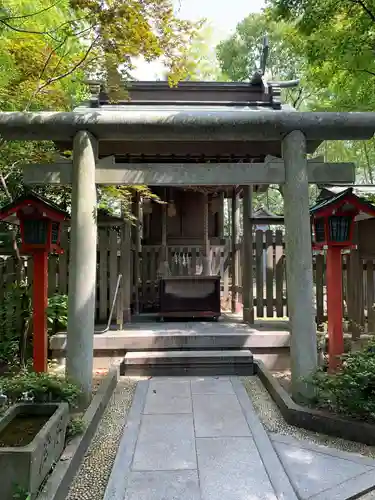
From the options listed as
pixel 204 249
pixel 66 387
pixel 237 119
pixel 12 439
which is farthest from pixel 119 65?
pixel 204 249

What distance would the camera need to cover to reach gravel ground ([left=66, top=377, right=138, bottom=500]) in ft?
9.73

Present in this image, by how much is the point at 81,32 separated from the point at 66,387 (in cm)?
405

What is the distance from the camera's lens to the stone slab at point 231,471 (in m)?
2.87

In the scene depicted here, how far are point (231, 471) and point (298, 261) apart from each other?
2.45m

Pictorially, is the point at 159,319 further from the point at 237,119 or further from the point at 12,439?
the point at 12,439

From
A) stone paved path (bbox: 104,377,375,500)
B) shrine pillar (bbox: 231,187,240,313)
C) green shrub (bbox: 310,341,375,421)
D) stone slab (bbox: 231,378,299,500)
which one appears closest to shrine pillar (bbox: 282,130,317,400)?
green shrub (bbox: 310,341,375,421)

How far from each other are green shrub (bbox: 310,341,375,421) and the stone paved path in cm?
47

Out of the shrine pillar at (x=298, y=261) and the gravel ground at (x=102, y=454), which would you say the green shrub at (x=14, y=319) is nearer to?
the gravel ground at (x=102, y=454)

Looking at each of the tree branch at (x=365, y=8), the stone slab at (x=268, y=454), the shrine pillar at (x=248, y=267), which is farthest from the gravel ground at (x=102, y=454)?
the tree branch at (x=365, y=8)

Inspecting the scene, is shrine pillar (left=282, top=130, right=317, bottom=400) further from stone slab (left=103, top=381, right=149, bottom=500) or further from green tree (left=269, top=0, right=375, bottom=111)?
green tree (left=269, top=0, right=375, bottom=111)

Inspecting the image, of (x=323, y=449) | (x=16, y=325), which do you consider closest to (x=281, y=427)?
(x=323, y=449)

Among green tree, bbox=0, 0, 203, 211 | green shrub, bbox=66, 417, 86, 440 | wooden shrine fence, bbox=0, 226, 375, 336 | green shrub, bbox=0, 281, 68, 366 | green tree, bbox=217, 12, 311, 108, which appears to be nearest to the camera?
green shrub, bbox=66, 417, 86, 440

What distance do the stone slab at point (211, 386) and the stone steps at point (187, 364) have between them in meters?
0.23

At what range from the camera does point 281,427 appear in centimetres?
411
